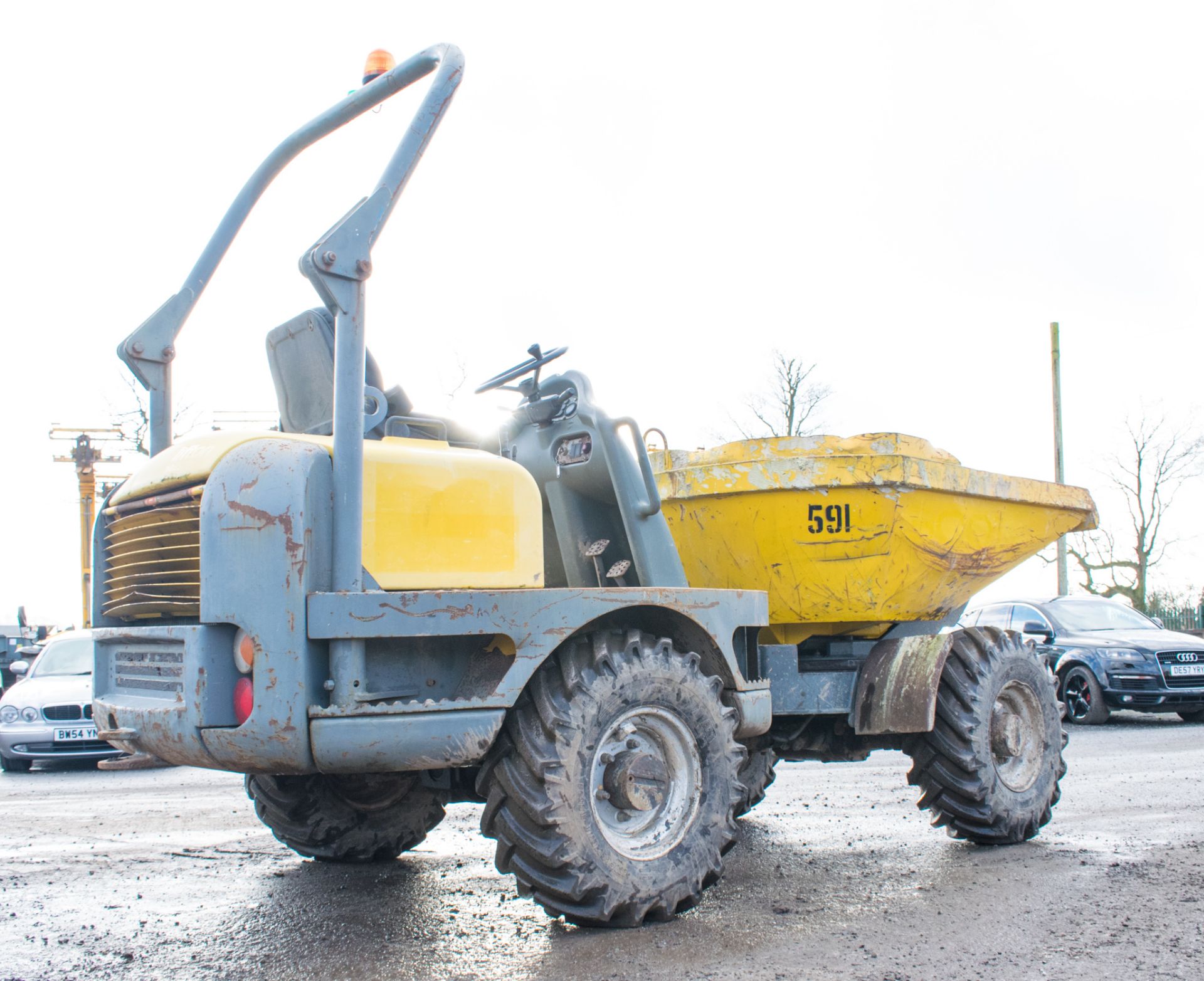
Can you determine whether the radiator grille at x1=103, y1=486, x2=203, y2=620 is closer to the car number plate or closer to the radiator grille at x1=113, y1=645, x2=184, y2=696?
the radiator grille at x1=113, y1=645, x2=184, y2=696

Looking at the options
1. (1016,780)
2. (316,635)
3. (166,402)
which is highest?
(166,402)

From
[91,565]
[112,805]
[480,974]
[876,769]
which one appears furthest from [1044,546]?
[112,805]

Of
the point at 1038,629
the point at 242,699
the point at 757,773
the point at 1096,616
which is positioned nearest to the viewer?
the point at 242,699

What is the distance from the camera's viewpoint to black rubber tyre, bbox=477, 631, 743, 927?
4.25 m

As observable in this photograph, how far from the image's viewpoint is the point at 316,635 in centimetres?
395

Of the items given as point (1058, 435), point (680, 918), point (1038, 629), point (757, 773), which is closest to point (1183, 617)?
point (1058, 435)

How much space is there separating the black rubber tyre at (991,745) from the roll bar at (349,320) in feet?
11.5

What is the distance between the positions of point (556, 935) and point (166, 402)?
2748 millimetres

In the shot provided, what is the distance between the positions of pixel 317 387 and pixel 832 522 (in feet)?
8.77

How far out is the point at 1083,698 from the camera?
14484 millimetres

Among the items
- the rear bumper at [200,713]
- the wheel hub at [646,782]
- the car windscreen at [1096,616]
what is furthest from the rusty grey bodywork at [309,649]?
the car windscreen at [1096,616]

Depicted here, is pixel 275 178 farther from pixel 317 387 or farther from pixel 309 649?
pixel 309 649

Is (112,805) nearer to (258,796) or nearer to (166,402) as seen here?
(258,796)

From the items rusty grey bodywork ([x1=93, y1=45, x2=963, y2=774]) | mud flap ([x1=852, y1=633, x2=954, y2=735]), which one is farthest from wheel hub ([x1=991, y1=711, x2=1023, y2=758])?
rusty grey bodywork ([x1=93, y1=45, x2=963, y2=774])
